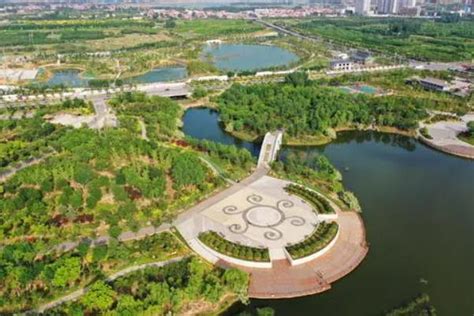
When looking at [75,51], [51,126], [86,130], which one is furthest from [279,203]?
[75,51]

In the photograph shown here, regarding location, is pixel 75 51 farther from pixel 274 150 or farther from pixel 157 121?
pixel 274 150

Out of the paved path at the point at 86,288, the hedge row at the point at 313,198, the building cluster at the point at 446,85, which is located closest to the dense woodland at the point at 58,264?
the paved path at the point at 86,288

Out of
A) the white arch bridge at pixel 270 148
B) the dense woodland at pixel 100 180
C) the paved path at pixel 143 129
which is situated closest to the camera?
the dense woodland at pixel 100 180

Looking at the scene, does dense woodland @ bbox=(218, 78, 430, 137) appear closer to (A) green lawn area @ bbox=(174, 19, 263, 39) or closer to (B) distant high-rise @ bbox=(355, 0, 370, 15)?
(A) green lawn area @ bbox=(174, 19, 263, 39)

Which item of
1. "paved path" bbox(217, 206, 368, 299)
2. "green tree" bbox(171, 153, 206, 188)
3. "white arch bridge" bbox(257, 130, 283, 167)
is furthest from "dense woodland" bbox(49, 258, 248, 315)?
"white arch bridge" bbox(257, 130, 283, 167)

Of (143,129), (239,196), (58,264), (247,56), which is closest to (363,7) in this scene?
(247,56)

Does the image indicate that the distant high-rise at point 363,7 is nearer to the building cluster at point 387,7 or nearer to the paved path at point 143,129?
the building cluster at point 387,7
